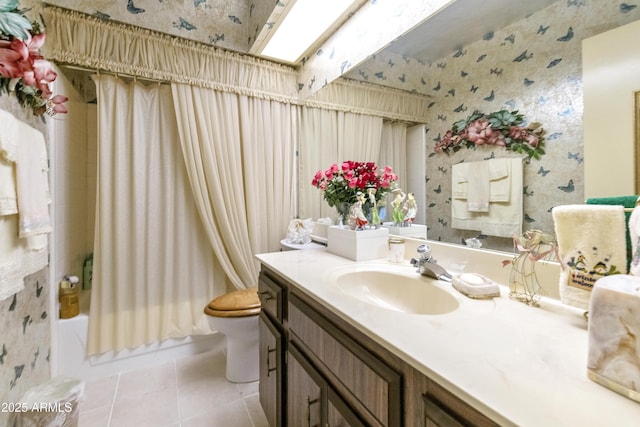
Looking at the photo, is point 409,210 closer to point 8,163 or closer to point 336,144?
point 336,144

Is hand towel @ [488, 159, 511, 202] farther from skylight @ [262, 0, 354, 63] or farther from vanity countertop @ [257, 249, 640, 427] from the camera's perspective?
skylight @ [262, 0, 354, 63]

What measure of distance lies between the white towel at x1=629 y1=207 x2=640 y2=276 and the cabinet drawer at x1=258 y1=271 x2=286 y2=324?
92 cm

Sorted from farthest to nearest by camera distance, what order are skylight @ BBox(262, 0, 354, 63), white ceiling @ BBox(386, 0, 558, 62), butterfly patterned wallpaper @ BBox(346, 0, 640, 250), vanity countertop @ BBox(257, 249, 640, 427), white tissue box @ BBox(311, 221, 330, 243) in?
white tissue box @ BBox(311, 221, 330, 243) < skylight @ BBox(262, 0, 354, 63) < white ceiling @ BBox(386, 0, 558, 62) < butterfly patterned wallpaper @ BBox(346, 0, 640, 250) < vanity countertop @ BBox(257, 249, 640, 427)

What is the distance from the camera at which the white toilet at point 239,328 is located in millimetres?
1542

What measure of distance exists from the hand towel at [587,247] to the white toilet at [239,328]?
1.41 m

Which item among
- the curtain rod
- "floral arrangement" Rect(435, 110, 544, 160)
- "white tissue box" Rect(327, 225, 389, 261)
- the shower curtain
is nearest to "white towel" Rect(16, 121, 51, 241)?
the shower curtain

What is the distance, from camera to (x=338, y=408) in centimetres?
67

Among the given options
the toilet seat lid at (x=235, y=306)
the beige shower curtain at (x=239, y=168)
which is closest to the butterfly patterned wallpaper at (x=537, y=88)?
the toilet seat lid at (x=235, y=306)

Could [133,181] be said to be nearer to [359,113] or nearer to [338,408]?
[359,113]

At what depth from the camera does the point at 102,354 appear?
1.72m

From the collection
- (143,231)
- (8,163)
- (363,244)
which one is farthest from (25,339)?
(363,244)

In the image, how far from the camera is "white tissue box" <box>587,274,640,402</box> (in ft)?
1.19

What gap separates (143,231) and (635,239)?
7.23 feet

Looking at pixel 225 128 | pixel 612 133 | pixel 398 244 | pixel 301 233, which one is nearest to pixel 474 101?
pixel 612 133
